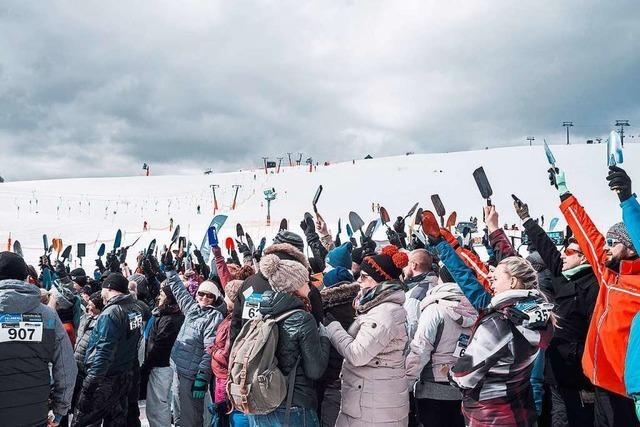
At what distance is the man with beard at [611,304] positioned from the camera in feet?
9.67

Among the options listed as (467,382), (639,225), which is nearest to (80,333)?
(467,382)

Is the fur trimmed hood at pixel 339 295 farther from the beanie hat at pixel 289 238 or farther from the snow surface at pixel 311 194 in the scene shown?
the snow surface at pixel 311 194

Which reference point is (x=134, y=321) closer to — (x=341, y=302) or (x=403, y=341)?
(x=341, y=302)

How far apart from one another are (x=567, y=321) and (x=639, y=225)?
1528 millimetres

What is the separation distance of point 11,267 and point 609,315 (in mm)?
3619

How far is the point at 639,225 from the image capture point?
9.09 feet

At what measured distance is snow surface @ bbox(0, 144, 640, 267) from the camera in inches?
1307

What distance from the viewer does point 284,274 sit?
3.58 m

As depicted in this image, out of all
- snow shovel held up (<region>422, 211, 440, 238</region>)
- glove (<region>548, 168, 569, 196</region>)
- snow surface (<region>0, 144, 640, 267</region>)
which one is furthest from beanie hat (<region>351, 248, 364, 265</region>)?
snow surface (<region>0, 144, 640, 267</region>)

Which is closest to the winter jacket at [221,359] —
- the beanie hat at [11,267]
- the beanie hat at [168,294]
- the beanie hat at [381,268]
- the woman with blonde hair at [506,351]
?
the beanie hat at [168,294]

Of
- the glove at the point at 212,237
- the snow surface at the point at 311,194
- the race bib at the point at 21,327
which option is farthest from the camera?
the snow surface at the point at 311,194

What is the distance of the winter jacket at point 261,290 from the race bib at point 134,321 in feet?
4.92

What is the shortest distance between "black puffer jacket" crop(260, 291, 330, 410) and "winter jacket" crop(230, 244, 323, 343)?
196 mm

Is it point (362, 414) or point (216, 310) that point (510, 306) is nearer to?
point (362, 414)
